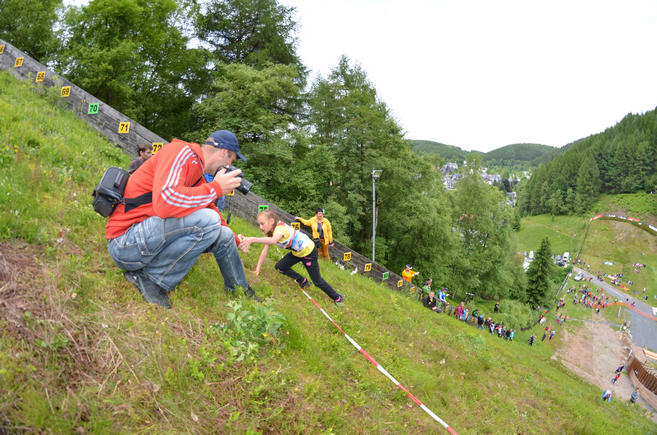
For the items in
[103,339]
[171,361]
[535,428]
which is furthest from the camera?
[535,428]

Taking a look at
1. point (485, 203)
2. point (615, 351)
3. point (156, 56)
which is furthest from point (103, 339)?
point (615, 351)

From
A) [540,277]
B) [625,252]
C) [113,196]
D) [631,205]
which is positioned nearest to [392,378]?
[113,196]

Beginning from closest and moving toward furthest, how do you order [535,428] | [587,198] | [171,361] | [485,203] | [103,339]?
[103,339] → [171,361] → [535,428] → [485,203] → [587,198]

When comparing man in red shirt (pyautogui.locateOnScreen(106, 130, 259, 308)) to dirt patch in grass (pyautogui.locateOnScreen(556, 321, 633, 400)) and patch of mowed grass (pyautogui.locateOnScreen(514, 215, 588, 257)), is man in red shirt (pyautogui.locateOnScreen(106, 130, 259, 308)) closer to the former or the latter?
Result: dirt patch in grass (pyautogui.locateOnScreen(556, 321, 633, 400))

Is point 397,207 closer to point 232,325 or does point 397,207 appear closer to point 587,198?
point 232,325

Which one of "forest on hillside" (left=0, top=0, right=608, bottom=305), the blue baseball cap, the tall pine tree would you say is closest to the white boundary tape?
the blue baseball cap

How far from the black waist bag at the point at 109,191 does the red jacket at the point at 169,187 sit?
0.06 meters

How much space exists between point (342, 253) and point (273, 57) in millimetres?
16547

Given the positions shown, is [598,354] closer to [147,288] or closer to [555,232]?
[147,288]

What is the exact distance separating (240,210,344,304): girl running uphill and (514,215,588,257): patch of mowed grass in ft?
384

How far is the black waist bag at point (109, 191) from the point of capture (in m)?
3.33

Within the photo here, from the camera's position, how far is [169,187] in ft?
10.3

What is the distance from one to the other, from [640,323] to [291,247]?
83410 mm

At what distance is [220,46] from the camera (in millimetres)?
22609
